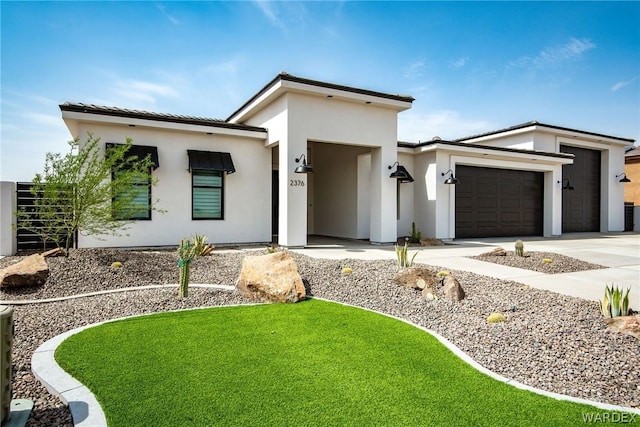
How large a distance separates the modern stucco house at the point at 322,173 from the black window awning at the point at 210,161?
4 cm

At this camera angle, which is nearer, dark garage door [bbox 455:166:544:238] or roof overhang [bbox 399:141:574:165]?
roof overhang [bbox 399:141:574:165]

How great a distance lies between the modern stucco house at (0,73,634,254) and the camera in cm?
1178

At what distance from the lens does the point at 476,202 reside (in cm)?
1686

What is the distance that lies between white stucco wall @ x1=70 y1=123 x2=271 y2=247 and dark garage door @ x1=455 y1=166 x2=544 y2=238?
8.65 metres

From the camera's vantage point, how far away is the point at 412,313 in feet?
17.3

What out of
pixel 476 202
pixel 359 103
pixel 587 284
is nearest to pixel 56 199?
pixel 359 103

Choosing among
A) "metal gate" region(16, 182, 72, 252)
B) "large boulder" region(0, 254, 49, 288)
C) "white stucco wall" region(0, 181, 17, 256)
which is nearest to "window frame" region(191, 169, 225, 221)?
"metal gate" region(16, 182, 72, 252)

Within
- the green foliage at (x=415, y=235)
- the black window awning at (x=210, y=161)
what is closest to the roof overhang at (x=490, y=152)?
the green foliage at (x=415, y=235)

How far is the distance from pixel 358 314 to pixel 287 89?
851cm

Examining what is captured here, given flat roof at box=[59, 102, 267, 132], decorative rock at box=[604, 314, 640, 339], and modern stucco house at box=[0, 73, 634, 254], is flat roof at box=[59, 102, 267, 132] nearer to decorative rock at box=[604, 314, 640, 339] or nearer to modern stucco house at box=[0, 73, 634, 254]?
modern stucco house at box=[0, 73, 634, 254]

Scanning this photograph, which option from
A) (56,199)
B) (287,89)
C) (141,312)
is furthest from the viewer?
(287,89)

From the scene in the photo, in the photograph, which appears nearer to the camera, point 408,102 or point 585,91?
point 408,102

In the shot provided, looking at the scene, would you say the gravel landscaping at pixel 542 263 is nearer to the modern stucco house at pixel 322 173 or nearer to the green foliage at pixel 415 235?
the green foliage at pixel 415 235

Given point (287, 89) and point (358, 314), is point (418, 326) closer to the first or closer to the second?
point (358, 314)
